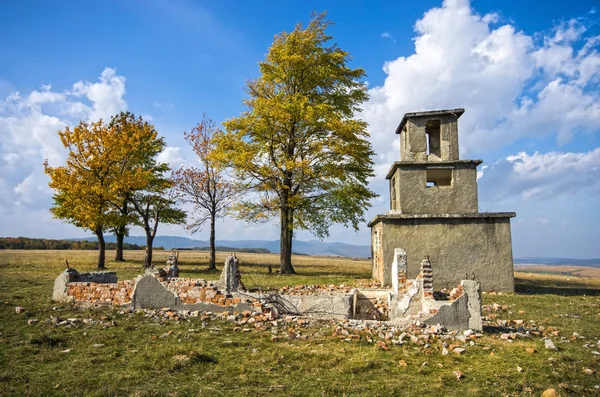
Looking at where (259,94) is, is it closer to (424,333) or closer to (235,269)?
(235,269)

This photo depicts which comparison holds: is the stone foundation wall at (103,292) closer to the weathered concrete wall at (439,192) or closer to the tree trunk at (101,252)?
the weathered concrete wall at (439,192)

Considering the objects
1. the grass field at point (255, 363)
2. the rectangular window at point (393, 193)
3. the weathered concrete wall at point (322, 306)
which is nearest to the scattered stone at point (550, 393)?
the grass field at point (255, 363)

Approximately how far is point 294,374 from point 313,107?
17.9m

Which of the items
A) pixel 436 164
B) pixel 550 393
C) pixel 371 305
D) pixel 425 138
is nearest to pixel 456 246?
pixel 436 164

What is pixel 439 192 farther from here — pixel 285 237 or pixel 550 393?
pixel 550 393

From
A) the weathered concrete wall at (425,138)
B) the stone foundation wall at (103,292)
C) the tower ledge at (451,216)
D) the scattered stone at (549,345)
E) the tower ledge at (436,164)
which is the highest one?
the weathered concrete wall at (425,138)

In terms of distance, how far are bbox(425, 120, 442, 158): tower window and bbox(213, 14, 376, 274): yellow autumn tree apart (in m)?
3.96

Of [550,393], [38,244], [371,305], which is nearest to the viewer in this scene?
[550,393]

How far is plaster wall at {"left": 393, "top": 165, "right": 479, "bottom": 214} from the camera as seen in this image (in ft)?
→ 61.7

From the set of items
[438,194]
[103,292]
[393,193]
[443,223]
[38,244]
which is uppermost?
[393,193]

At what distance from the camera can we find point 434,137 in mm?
20672

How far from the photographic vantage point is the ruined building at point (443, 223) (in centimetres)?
1761

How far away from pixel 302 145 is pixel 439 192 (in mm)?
8569

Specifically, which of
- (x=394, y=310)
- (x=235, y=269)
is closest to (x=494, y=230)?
(x=394, y=310)
